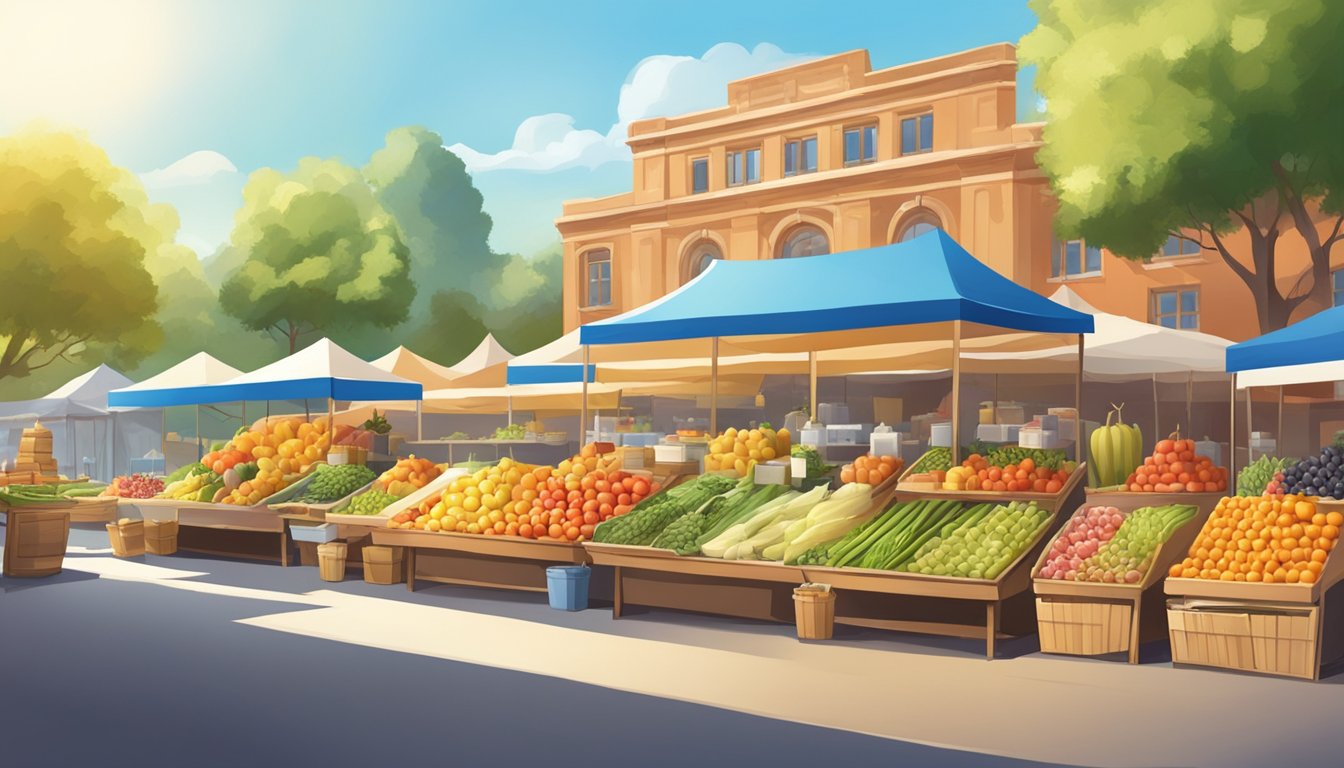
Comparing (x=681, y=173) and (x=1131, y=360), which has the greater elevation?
(x=681, y=173)

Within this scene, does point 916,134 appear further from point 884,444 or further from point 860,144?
point 884,444

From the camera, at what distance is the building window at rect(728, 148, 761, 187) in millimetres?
38188

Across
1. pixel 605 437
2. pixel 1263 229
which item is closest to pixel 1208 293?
pixel 1263 229

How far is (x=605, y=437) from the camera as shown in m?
16.6

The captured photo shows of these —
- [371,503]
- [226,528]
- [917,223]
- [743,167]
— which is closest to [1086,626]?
[371,503]

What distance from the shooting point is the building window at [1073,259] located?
104 ft

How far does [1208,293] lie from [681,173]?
674 inches

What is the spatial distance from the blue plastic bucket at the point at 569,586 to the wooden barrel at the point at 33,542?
6588mm

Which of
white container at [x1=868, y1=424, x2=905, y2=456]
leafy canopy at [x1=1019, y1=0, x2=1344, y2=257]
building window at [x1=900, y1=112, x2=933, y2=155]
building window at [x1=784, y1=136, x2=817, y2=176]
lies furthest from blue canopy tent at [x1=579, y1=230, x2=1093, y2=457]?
building window at [x1=784, y1=136, x2=817, y2=176]

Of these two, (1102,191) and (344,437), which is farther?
(1102,191)

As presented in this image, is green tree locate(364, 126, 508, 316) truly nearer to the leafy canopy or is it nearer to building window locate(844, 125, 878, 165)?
building window locate(844, 125, 878, 165)

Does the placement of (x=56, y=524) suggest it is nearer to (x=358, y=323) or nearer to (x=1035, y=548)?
(x=1035, y=548)

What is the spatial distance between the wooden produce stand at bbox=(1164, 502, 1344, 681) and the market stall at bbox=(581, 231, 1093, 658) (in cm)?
122

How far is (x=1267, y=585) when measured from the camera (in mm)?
8070
